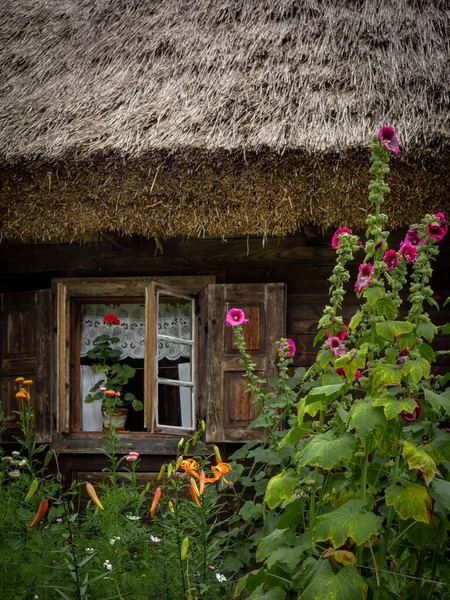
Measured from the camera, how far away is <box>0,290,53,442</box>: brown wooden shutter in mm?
4688

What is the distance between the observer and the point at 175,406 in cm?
568

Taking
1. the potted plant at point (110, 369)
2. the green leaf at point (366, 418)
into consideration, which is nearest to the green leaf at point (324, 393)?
the green leaf at point (366, 418)

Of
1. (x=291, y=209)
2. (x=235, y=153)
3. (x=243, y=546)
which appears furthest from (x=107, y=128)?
(x=243, y=546)

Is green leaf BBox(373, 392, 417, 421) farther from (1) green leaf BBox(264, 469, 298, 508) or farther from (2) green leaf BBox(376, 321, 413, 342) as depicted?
(1) green leaf BBox(264, 469, 298, 508)

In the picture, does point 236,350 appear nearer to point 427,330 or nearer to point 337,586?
point 427,330

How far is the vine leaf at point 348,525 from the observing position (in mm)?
1780

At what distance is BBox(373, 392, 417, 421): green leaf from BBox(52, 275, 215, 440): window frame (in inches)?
103

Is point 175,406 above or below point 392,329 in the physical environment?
below

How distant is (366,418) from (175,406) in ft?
12.9

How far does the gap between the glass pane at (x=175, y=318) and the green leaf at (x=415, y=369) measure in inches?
122

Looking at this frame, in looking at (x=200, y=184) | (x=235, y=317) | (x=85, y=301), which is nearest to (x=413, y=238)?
(x=235, y=317)

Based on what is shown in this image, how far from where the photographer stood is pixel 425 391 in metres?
1.96

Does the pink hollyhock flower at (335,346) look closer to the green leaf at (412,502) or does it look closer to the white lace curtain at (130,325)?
the green leaf at (412,502)

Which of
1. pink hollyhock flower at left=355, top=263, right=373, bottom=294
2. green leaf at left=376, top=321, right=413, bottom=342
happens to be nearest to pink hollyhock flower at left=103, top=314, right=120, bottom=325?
pink hollyhock flower at left=355, top=263, right=373, bottom=294
